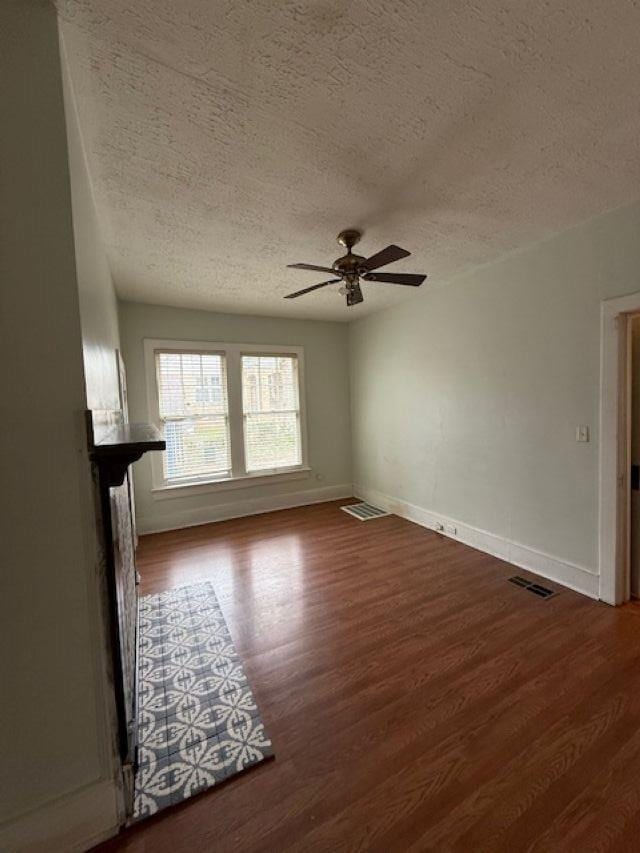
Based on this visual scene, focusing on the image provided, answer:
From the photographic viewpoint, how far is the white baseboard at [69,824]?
1074 millimetres

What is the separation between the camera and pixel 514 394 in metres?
2.99

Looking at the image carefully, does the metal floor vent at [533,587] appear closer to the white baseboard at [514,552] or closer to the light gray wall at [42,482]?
the white baseboard at [514,552]

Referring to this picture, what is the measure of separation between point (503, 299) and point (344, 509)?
3099 mm

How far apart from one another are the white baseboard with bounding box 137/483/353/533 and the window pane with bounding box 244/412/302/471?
1.51ft

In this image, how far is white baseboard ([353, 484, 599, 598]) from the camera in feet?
8.48

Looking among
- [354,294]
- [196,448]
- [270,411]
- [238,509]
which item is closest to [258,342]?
[270,411]

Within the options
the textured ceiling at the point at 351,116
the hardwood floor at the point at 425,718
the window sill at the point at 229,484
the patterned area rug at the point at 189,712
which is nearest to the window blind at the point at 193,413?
the window sill at the point at 229,484

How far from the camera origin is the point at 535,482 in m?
2.88

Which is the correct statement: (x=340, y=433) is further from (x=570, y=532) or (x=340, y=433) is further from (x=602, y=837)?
(x=602, y=837)

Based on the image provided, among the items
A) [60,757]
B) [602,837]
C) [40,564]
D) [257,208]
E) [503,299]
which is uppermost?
[257,208]

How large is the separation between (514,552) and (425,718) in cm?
189

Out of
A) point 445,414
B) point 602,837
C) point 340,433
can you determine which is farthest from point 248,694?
point 340,433

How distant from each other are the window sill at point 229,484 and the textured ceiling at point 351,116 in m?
2.65

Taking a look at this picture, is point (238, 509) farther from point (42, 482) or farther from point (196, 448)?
point (42, 482)
